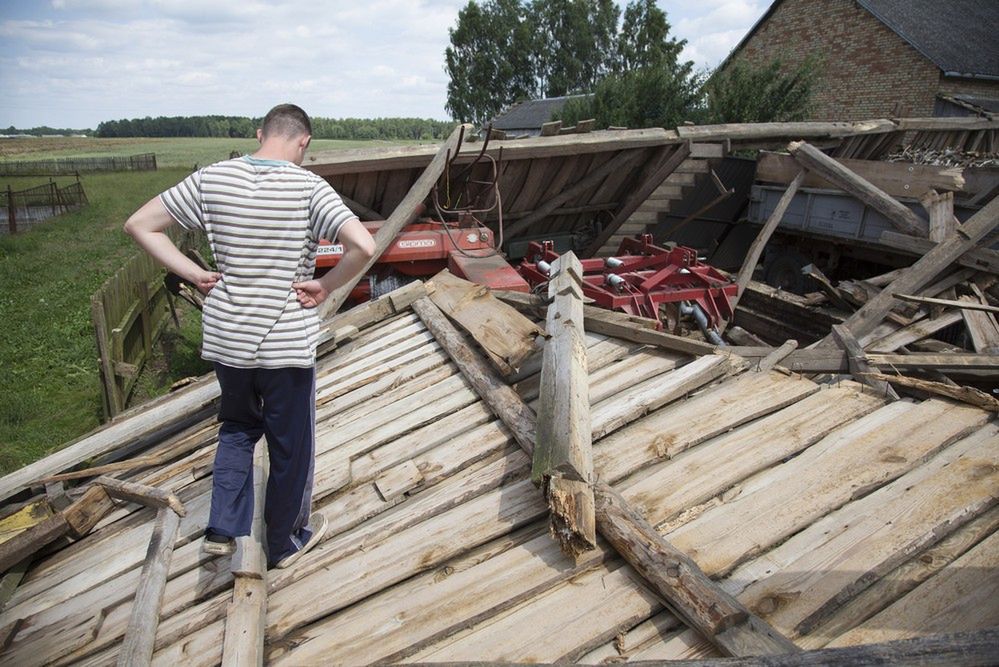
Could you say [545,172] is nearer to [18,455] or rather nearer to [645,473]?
[645,473]

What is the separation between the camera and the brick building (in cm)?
2038

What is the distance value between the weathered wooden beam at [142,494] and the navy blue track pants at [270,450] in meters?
0.72

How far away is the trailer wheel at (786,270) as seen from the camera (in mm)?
9023

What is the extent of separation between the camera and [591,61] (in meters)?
47.7

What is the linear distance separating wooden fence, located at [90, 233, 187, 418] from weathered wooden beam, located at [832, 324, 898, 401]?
23.2 ft

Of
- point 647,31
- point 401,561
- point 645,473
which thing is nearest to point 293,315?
point 401,561

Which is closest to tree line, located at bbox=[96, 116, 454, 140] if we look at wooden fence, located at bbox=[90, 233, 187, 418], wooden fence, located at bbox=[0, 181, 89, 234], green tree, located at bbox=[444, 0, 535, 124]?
green tree, located at bbox=[444, 0, 535, 124]

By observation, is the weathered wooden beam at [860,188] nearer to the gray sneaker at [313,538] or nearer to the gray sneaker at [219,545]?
the gray sneaker at [313,538]

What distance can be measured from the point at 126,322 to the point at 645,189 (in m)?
7.21

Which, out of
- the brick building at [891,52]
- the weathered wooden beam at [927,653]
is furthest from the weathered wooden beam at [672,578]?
the brick building at [891,52]

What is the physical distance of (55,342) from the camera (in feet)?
32.5

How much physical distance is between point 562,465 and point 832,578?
1105 mm

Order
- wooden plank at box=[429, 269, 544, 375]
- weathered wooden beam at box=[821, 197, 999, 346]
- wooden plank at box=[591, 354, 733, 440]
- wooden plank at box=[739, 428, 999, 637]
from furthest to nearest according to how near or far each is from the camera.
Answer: weathered wooden beam at box=[821, 197, 999, 346] < wooden plank at box=[429, 269, 544, 375] < wooden plank at box=[591, 354, 733, 440] < wooden plank at box=[739, 428, 999, 637]

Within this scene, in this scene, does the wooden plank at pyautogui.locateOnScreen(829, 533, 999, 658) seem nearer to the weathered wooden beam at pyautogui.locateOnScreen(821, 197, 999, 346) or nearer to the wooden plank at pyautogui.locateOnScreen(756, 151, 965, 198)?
the weathered wooden beam at pyautogui.locateOnScreen(821, 197, 999, 346)
